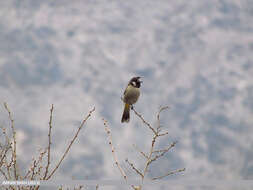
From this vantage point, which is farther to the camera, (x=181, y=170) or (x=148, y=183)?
(x=181, y=170)

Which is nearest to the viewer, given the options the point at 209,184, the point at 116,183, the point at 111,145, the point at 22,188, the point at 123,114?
the point at 209,184

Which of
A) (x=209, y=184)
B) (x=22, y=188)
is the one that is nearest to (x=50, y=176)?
(x=22, y=188)

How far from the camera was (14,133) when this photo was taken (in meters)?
4.21

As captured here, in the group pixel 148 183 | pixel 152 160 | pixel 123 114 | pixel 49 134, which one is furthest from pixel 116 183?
pixel 123 114

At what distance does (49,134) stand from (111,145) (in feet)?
2.73

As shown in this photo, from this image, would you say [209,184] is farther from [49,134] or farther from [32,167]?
[32,167]

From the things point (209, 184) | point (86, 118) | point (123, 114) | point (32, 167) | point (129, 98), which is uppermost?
point (129, 98)

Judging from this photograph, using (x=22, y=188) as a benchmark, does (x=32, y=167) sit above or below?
above

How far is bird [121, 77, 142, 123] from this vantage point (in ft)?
30.8

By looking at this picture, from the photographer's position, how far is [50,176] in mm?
3801

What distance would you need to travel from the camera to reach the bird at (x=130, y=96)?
939 centimetres

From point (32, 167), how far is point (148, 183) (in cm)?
189

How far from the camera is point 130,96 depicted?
385 inches

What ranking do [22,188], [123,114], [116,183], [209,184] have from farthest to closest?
[123,114] < [22,188] < [116,183] < [209,184]
